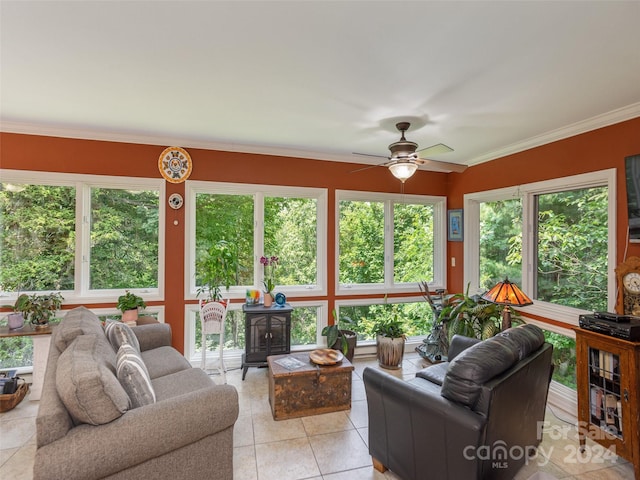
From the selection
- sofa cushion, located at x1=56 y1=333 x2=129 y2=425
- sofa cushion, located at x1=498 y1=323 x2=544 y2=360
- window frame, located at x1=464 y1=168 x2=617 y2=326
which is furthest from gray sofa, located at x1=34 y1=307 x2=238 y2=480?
window frame, located at x1=464 y1=168 x2=617 y2=326

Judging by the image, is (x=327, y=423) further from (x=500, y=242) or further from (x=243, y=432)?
(x=500, y=242)

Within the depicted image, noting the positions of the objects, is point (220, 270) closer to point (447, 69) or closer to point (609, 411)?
point (447, 69)

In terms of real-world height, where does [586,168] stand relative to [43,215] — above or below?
above

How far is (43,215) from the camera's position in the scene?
11.2 feet

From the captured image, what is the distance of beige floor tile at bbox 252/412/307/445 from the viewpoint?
2.52 metres

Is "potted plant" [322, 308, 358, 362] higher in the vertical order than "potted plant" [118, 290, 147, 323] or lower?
lower

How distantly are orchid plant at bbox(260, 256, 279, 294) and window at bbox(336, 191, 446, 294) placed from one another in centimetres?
86

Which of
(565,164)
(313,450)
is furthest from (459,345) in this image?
(565,164)

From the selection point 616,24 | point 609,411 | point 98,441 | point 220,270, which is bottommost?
point 609,411

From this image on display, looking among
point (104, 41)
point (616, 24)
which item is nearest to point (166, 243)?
point (104, 41)

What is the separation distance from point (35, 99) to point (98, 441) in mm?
2717

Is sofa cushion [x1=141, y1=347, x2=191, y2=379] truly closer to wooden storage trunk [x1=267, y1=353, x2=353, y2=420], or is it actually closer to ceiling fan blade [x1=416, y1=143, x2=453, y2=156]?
wooden storage trunk [x1=267, y1=353, x2=353, y2=420]

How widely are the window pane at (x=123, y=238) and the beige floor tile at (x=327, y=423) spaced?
2315 mm

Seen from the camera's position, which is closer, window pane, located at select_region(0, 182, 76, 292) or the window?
window pane, located at select_region(0, 182, 76, 292)
